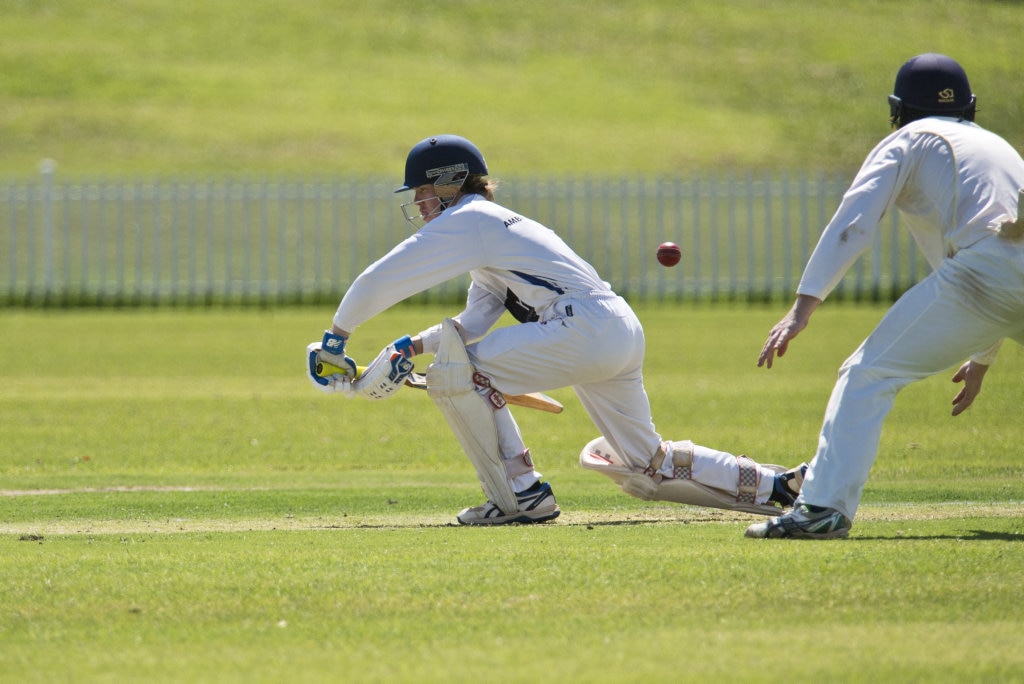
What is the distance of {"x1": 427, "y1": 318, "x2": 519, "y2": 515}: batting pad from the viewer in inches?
273

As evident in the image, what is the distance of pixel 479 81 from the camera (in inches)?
1489

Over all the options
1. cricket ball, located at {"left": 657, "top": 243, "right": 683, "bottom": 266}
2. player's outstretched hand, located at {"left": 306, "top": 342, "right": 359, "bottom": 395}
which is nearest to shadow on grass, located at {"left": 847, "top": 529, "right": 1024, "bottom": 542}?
cricket ball, located at {"left": 657, "top": 243, "right": 683, "bottom": 266}

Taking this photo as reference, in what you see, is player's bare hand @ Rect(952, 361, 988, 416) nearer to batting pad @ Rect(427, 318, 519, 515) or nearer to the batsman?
the batsman

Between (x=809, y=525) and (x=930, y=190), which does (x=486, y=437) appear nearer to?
(x=809, y=525)

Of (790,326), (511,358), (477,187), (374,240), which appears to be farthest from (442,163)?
(374,240)

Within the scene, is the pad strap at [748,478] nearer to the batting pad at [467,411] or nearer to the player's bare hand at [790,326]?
the batting pad at [467,411]

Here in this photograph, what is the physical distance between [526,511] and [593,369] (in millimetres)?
726

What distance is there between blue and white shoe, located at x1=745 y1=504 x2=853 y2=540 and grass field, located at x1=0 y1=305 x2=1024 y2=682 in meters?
0.12

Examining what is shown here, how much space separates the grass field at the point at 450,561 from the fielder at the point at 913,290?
11.6 inches

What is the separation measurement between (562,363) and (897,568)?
82.3 inches

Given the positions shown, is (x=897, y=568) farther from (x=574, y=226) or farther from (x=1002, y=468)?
(x=574, y=226)

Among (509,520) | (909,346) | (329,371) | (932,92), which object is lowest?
(509,520)

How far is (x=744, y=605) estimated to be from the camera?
5023mm

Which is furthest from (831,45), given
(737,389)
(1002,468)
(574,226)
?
(1002,468)
